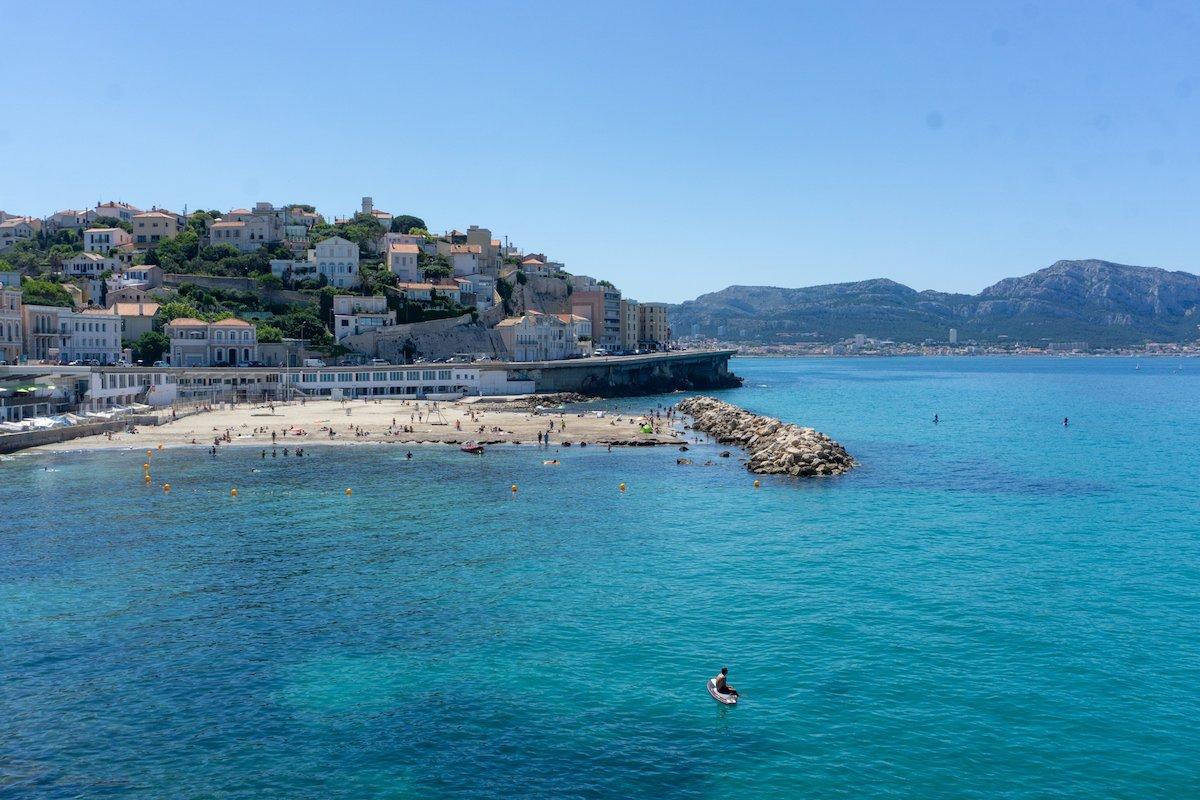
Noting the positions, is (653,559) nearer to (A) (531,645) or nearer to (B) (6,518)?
(A) (531,645)

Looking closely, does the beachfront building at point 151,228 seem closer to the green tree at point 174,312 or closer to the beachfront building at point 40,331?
the green tree at point 174,312

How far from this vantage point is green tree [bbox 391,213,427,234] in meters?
174

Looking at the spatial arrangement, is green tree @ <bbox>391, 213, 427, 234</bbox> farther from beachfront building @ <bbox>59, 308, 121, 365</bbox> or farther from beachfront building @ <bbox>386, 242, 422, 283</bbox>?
beachfront building @ <bbox>59, 308, 121, 365</bbox>

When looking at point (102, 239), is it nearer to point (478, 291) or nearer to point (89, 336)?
point (89, 336)

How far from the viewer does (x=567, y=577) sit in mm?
32250

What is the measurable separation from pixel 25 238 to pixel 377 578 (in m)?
148

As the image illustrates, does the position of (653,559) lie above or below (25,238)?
below

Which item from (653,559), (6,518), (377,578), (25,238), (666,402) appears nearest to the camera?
(377,578)

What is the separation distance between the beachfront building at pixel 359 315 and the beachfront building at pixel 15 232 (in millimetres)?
67633

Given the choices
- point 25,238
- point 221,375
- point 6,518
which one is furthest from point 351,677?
point 25,238

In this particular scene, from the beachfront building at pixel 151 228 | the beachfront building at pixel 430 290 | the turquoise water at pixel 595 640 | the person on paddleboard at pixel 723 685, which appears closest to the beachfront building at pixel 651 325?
the beachfront building at pixel 430 290

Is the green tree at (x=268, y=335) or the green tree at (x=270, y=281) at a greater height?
the green tree at (x=270, y=281)

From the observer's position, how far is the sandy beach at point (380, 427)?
68.4 metres

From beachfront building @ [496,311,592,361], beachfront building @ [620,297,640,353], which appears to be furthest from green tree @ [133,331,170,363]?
beachfront building @ [620,297,640,353]
